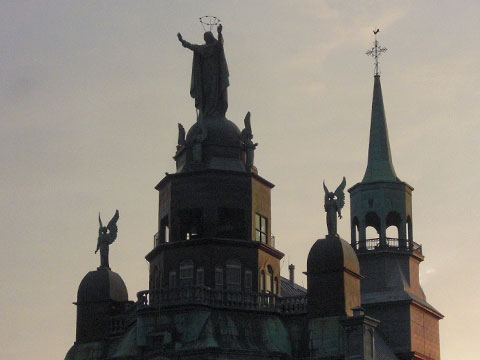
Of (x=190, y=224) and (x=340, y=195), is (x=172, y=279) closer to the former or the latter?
(x=190, y=224)

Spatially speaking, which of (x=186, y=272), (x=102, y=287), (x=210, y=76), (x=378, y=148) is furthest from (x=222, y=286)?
(x=378, y=148)

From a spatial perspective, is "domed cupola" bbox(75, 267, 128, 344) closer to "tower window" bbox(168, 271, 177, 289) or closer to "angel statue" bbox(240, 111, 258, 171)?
"tower window" bbox(168, 271, 177, 289)

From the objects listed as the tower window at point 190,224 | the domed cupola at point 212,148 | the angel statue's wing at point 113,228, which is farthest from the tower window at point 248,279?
the angel statue's wing at point 113,228

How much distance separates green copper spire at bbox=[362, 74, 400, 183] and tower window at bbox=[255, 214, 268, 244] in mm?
18740

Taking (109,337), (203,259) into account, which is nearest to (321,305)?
(203,259)

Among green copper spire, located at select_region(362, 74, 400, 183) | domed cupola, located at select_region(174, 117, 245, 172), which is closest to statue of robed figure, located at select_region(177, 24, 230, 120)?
domed cupola, located at select_region(174, 117, 245, 172)

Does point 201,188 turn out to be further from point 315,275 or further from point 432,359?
point 432,359

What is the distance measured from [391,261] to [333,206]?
19251mm

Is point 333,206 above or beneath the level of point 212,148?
beneath

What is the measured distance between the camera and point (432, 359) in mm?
112125

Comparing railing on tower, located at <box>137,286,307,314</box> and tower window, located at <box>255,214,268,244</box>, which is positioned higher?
tower window, located at <box>255,214,268,244</box>

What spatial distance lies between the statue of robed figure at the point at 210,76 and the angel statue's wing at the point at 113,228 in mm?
10170

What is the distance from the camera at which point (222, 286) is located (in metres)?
96.6

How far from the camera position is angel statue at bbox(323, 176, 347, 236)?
96.6 meters
